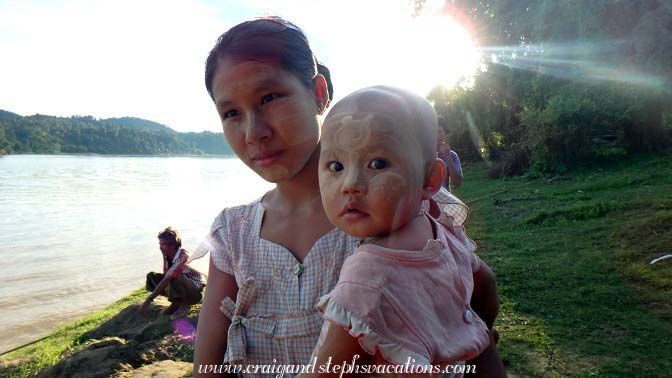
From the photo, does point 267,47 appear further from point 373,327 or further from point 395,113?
point 373,327

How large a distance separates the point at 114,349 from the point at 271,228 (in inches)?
155

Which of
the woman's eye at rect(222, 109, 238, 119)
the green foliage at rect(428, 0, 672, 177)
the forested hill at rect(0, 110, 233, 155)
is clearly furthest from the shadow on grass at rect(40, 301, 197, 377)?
the forested hill at rect(0, 110, 233, 155)

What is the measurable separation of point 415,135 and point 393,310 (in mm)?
425

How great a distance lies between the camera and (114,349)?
466 cm

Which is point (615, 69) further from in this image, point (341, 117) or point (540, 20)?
point (341, 117)

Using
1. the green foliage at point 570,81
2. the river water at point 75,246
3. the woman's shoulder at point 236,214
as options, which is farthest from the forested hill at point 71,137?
the woman's shoulder at point 236,214

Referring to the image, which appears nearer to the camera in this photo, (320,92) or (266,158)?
(266,158)

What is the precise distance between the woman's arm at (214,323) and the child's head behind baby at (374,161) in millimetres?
499

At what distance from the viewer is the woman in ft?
4.47

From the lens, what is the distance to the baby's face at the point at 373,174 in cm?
112

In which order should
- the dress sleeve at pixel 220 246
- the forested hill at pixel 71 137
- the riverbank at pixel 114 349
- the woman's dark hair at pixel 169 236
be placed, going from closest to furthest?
the dress sleeve at pixel 220 246, the riverbank at pixel 114 349, the woman's dark hair at pixel 169 236, the forested hill at pixel 71 137

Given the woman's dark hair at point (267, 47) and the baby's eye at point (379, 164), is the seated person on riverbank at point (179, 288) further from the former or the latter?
the baby's eye at point (379, 164)

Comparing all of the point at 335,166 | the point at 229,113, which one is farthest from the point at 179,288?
the point at 335,166

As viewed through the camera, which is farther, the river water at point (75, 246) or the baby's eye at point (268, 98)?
the river water at point (75, 246)
